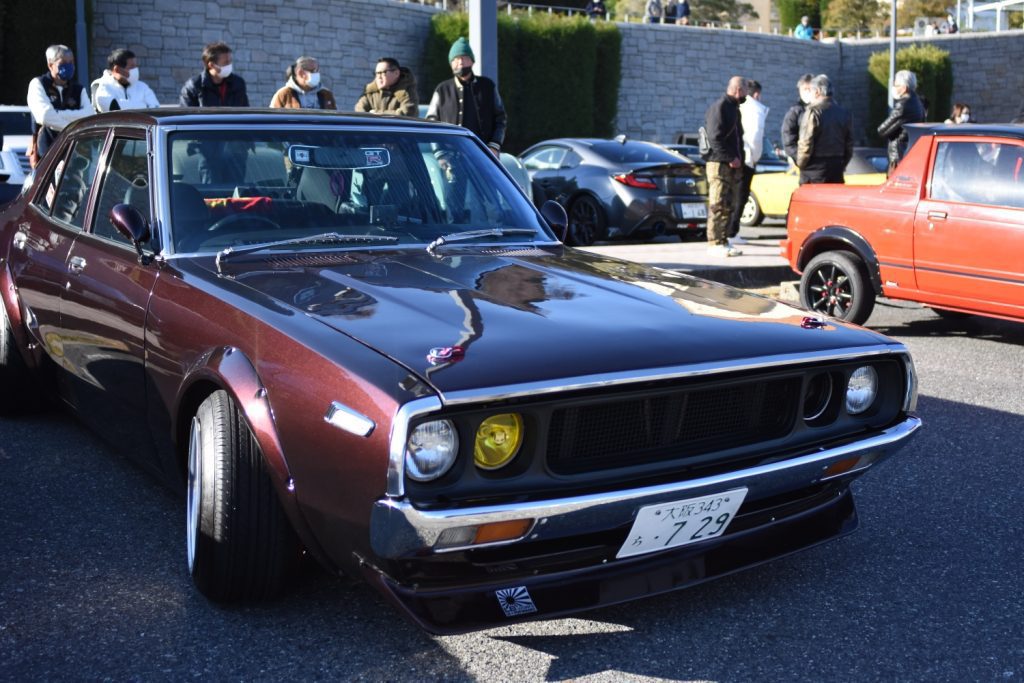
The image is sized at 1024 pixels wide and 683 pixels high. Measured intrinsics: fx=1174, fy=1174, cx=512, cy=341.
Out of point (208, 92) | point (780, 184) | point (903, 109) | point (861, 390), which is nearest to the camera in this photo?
point (861, 390)

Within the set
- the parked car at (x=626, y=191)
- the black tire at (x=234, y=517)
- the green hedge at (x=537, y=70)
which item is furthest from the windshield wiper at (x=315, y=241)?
the green hedge at (x=537, y=70)

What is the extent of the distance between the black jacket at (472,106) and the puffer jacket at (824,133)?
117 inches

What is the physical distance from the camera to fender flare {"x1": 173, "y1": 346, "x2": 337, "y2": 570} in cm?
298

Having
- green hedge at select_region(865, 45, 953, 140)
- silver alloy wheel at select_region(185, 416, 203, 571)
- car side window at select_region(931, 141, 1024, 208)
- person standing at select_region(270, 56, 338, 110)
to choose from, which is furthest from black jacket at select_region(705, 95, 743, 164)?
green hedge at select_region(865, 45, 953, 140)

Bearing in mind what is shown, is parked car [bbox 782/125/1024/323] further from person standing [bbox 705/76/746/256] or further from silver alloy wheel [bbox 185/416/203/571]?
silver alloy wheel [bbox 185/416/203/571]

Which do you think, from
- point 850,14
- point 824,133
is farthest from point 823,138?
point 850,14

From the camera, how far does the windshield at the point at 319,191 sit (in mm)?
3969

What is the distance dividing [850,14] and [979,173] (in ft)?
214

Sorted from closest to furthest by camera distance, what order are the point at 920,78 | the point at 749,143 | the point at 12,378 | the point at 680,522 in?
the point at 680,522, the point at 12,378, the point at 749,143, the point at 920,78

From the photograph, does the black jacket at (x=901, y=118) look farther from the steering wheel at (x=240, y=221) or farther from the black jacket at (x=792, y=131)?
the steering wheel at (x=240, y=221)

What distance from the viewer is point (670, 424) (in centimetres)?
305

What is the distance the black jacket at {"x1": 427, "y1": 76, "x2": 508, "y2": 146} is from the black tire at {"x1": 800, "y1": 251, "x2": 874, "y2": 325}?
2.78m

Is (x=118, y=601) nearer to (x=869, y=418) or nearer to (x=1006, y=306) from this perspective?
(x=869, y=418)

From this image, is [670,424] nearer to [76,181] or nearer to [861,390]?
[861,390]
